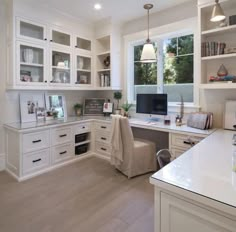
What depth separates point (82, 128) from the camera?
3.64 metres

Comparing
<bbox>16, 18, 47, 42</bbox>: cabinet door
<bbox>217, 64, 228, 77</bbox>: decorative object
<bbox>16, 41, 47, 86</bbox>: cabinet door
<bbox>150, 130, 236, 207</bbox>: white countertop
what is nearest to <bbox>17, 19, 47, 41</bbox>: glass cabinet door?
<bbox>16, 18, 47, 42</bbox>: cabinet door

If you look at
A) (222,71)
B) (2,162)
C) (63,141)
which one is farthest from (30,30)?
(222,71)

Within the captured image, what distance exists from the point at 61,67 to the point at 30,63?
1.86 feet

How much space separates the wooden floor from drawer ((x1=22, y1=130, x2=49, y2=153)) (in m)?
0.44

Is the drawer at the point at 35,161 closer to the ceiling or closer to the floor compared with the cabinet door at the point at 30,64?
closer to the floor

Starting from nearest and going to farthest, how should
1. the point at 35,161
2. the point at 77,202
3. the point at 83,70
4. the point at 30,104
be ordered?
the point at 77,202 < the point at 35,161 < the point at 30,104 < the point at 83,70

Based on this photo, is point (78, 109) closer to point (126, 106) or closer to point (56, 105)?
point (56, 105)

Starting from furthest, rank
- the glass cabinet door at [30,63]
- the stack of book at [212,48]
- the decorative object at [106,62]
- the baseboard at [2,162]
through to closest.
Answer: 1. the decorative object at [106,62]
2. the baseboard at [2,162]
3. the glass cabinet door at [30,63]
4. the stack of book at [212,48]

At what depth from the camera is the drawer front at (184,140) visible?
7.88 feet

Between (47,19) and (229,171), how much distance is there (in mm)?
3316

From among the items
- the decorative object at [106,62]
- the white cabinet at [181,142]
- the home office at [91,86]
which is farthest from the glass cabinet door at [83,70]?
the white cabinet at [181,142]

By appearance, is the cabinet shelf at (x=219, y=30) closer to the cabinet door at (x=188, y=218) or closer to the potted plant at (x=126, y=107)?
the potted plant at (x=126, y=107)

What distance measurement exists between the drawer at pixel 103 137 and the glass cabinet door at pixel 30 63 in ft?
4.54

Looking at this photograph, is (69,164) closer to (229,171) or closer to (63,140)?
(63,140)
